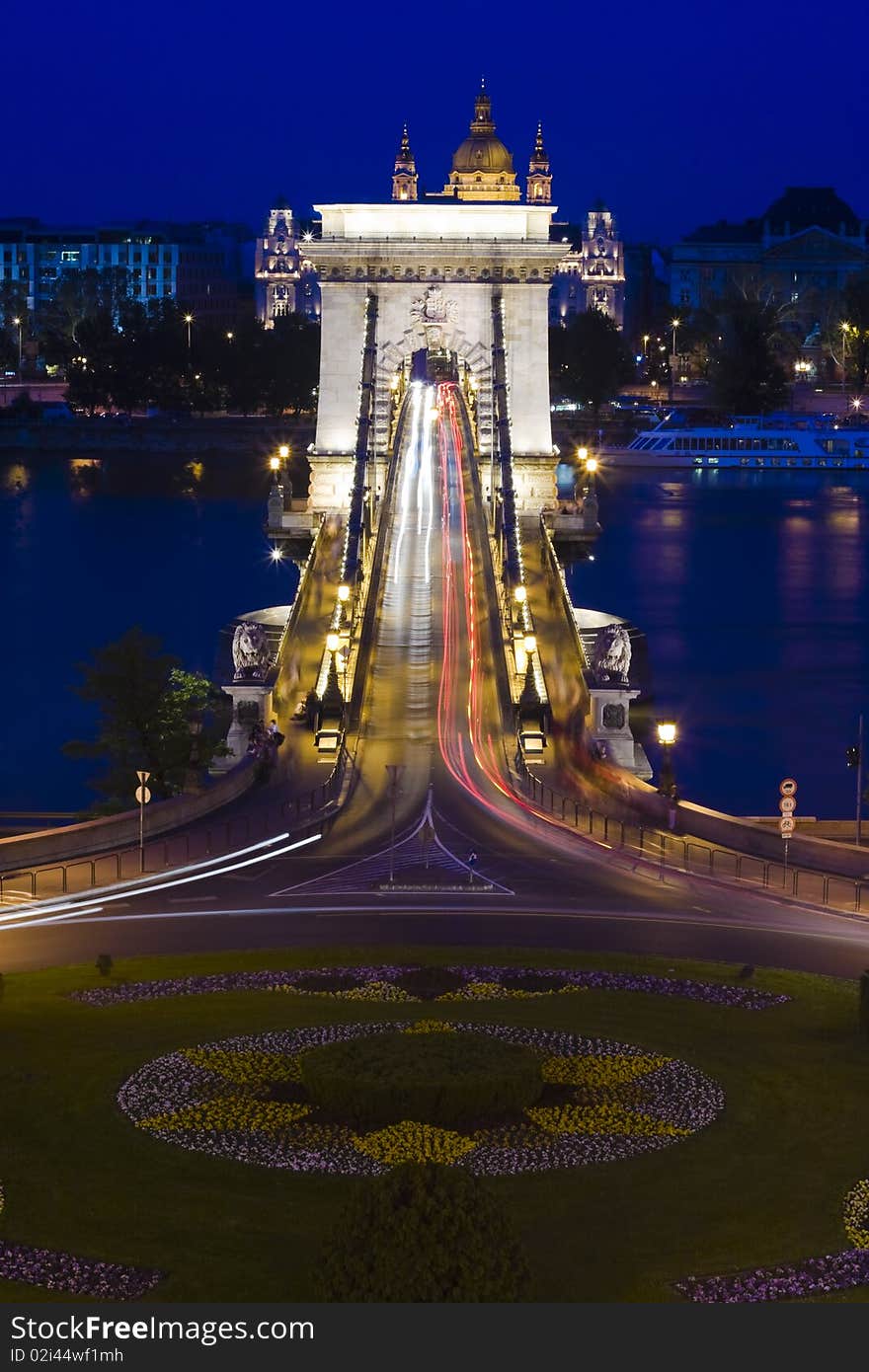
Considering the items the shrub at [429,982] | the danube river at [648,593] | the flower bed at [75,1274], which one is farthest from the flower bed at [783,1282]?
the danube river at [648,593]

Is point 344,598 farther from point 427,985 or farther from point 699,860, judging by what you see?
point 427,985

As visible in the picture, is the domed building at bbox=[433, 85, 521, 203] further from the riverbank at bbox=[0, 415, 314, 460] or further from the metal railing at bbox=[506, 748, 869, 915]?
the metal railing at bbox=[506, 748, 869, 915]

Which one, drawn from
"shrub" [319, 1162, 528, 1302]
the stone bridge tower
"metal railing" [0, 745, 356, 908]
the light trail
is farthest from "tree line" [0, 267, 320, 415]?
"shrub" [319, 1162, 528, 1302]

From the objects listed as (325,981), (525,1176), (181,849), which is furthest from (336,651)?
(525,1176)

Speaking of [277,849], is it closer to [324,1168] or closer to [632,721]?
[324,1168]

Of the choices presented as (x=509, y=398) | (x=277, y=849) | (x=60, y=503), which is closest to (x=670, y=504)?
(x=60, y=503)

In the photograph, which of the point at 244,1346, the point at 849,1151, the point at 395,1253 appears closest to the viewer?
the point at 244,1346

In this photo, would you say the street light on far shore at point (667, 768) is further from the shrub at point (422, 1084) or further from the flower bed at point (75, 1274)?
the flower bed at point (75, 1274)
